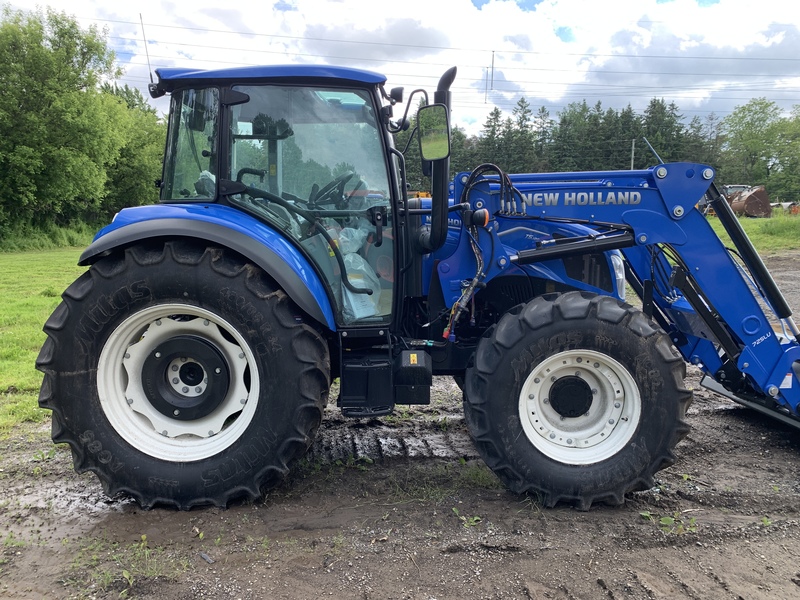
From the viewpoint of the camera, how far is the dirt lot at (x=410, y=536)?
8.18 ft

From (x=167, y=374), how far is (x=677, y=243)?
10.1ft

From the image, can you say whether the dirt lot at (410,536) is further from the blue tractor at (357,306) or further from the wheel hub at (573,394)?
the wheel hub at (573,394)

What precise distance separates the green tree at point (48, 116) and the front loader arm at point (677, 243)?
1007 inches

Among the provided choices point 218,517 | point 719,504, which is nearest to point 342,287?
point 218,517

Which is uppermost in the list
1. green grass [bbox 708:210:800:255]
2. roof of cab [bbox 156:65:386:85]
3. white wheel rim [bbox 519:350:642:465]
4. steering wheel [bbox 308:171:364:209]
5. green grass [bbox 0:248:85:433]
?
roof of cab [bbox 156:65:386:85]

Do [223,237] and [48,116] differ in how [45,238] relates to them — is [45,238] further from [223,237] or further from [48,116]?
[223,237]

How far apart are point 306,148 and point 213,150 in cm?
53

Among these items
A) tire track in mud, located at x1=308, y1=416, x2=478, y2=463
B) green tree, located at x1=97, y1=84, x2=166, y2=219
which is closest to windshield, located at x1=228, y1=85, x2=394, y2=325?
tire track in mud, located at x1=308, y1=416, x2=478, y2=463

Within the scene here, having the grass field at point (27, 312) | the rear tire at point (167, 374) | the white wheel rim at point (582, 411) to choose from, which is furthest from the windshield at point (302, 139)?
the grass field at point (27, 312)

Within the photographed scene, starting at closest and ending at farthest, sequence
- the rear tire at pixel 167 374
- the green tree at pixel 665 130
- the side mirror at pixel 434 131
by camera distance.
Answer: the side mirror at pixel 434 131 < the rear tire at pixel 167 374 < the green tree at pixel 665 130

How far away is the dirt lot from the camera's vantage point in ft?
8.18

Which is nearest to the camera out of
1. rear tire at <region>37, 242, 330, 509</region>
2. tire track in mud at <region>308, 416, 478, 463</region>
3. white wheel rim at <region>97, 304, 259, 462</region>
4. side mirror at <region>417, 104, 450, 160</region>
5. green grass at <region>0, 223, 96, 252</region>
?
side mirror at <region>417, 104, 450, 160</region>

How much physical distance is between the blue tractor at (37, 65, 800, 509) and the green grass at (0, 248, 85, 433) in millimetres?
2030

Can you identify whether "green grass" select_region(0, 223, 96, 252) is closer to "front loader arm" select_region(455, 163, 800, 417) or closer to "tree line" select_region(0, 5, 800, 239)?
"tree line" select_region(0, 5, 800, 239)
